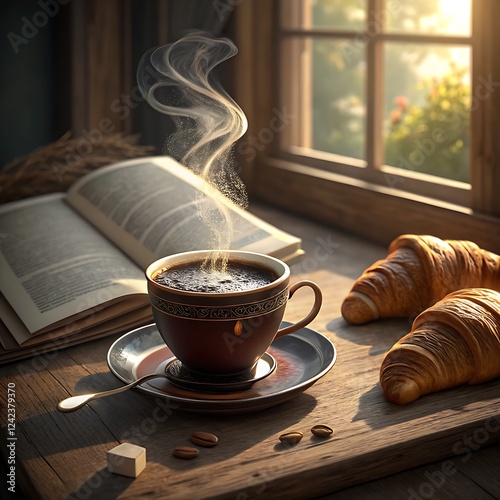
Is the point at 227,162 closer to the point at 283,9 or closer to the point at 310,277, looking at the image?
the point at 310,277

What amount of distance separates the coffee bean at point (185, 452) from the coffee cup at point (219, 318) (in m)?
0.13

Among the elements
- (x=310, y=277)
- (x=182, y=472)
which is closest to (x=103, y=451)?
(x=182, y=472)

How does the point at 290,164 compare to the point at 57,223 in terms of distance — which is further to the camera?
the point at 290,164

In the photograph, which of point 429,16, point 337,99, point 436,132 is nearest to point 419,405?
point 436,132

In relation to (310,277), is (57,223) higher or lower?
higher

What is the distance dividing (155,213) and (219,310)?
0.64m

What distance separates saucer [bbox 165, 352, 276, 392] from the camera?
103 centimetres

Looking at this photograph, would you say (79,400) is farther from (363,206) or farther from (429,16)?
(429,16)

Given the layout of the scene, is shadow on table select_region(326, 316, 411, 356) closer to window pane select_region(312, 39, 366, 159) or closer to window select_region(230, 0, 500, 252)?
window select_region(230, 0, 500, 252)

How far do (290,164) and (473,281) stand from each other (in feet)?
3.45

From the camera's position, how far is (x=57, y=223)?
163 cm

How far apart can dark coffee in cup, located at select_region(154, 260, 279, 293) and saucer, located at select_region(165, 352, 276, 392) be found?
12cm

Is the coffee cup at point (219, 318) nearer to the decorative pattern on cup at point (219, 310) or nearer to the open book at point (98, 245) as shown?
the decorative pattern on cup at point (219, 310)

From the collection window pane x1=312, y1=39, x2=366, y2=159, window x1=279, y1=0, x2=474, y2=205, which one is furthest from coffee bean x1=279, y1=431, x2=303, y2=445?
window pane x1=312, y1=39, x2=366, y2=159
